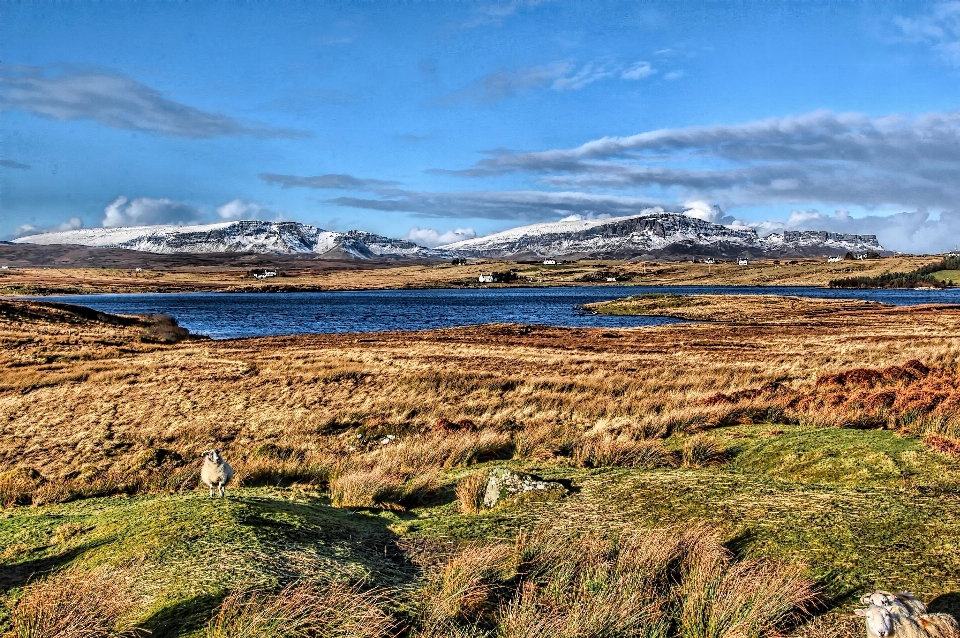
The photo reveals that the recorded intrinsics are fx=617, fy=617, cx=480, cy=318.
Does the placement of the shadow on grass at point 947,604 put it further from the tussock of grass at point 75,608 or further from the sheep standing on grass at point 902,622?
the tussock of grass at point 75,608

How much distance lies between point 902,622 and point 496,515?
4.50 m

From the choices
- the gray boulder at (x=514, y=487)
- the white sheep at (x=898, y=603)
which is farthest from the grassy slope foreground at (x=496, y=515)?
the white sheep at (x=898, y=603)

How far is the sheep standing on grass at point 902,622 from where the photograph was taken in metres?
4.17

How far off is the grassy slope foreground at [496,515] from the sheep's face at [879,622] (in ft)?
1.75

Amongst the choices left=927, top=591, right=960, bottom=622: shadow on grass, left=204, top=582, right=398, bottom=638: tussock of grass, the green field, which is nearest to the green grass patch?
the green field

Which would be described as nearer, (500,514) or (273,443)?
(500,514)

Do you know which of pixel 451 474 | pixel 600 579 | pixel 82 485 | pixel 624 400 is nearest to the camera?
pixel 600 579

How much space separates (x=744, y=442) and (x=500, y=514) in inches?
247

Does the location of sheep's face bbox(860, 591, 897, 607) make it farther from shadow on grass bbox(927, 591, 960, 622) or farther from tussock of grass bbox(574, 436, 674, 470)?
tussock of grass bbox(574, 436, 674, 470)

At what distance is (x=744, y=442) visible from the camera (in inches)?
467

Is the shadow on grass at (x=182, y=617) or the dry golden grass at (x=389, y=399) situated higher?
the shadow on grass at (x=182, y=617)

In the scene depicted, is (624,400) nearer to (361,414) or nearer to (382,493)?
(361,414)

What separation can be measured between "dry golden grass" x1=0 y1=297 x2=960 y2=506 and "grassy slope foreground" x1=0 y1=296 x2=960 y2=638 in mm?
171

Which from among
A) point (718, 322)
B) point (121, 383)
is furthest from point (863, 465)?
point (718, 322)
